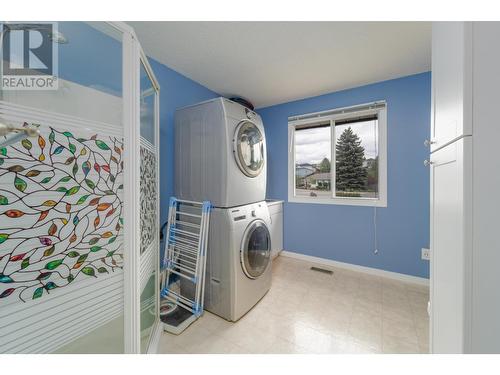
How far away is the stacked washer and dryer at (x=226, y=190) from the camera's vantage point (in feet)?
5.06

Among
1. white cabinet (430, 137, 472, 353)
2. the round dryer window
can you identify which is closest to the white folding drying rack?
the round dryer window

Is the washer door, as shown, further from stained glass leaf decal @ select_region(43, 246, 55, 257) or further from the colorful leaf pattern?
stained glass leaf decal @ select_region(43, 246, 55, 257)

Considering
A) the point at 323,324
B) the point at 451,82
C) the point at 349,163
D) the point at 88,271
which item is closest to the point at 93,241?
the point at 88,271

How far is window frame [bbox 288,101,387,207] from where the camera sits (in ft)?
7.53

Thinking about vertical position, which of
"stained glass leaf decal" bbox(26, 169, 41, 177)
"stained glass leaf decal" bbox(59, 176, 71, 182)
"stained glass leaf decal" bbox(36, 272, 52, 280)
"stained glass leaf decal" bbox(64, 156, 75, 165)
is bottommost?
"stained glass leaf decal" bbox(36, 272, 52, 280)

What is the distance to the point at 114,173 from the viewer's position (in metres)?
0.83

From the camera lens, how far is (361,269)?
2398 millimetres

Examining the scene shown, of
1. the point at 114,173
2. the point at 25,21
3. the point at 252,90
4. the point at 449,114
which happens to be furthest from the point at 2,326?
the point at 252,90

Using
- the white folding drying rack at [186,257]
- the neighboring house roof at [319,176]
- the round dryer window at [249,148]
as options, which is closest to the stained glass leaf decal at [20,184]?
the white folding drying rack at [186,257]

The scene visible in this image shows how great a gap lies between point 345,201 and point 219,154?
6.08 feet

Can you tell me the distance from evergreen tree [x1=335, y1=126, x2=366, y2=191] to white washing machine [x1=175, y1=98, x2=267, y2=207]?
4.22 ft

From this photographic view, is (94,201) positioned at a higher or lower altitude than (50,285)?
higher

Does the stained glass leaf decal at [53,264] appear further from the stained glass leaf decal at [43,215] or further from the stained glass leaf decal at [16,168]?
the stained glass leaf decal at [16,168]

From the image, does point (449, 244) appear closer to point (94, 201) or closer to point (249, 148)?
point (94, 201)
